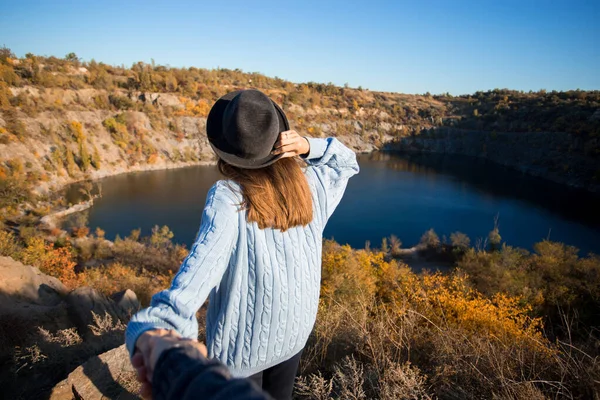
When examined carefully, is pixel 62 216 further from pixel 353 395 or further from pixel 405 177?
pixel 405 177

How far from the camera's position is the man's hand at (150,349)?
19.4 inches

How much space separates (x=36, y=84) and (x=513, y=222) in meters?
46.0

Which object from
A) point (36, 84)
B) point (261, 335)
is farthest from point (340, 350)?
point (36, 84)

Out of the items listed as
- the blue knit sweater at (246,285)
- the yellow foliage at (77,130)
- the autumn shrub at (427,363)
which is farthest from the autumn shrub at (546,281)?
the yellow foliage at (77,130)

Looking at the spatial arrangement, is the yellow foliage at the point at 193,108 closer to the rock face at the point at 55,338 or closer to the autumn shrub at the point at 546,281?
the autumn shrub at the point at 546,281

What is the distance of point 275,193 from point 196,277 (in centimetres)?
28

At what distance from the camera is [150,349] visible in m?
0.52

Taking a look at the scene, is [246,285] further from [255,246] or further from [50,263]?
[50,263]

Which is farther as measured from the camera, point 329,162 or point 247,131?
point 329,162

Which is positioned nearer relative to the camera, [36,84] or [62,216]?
[62,216]

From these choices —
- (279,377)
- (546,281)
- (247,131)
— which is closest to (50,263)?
(279,377)

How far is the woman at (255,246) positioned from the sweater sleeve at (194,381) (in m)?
0.21

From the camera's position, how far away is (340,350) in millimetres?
2207

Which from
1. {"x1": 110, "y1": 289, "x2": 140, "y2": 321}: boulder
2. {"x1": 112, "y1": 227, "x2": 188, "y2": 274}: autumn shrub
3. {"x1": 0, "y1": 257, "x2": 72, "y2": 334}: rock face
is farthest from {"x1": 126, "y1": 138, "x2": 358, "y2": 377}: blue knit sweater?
{"x1": 112, "y1": 227, "x2": 188, "y2": 274}: autumn shrub
